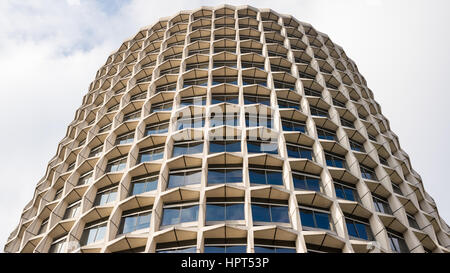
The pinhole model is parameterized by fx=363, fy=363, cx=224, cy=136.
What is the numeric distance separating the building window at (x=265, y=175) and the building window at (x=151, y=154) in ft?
26.9

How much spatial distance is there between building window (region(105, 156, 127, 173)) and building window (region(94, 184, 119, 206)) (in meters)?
1.97

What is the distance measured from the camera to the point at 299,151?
101 ft

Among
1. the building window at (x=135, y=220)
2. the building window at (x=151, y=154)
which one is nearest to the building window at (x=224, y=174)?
the building window at (x=135, y=220)

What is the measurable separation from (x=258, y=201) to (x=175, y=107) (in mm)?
12770

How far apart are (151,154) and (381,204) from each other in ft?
65.5

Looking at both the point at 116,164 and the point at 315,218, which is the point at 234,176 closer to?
the point at 315,218

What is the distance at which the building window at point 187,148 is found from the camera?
29666 millimetres

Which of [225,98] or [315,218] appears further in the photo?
[225,98]

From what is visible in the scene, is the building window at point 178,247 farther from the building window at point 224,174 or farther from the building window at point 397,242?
the building window at point 397,242

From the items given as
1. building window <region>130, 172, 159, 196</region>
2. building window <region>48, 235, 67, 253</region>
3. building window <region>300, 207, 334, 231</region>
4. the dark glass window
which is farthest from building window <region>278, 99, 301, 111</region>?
building window <region>48, 235, 67, 253</region>

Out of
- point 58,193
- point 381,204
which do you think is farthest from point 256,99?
point 58,193

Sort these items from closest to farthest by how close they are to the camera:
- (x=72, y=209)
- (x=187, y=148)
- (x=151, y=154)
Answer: (x=187, y=148)
(x=72, y=209)
(x=151, y=154)

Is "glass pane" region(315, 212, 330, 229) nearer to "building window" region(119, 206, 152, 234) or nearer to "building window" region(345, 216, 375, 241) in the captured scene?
"building window" region(345, 216, 375, 241)
